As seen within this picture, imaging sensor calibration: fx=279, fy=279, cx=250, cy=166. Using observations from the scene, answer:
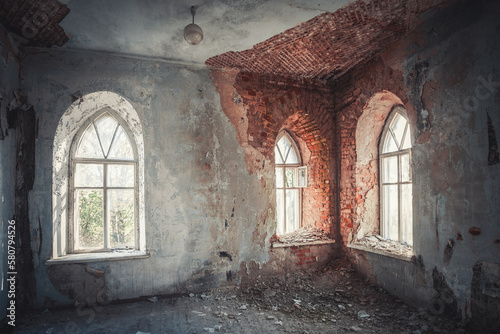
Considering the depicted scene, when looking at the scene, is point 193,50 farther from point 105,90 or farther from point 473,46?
point 473,46

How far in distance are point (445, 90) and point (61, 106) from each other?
476 cm

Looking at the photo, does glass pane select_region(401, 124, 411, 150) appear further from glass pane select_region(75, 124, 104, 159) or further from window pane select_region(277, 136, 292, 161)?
glass pane select_region(75, 124, 104, 159)

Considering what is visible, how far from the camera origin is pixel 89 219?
13.7ft

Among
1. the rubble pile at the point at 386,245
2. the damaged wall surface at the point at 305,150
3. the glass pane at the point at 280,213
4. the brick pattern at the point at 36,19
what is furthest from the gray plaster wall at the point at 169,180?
the rubble pile at the point at 386,245

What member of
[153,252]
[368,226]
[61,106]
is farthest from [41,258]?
[368,226]

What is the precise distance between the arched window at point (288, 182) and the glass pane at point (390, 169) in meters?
1.37

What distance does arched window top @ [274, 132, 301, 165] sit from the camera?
537 centimetres

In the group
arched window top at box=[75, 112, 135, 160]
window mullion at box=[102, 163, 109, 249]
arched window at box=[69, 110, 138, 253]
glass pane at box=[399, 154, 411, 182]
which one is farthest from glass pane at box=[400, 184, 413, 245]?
window mullion at box=[102, 163, 109, 249]

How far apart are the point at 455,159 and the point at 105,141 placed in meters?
4.63

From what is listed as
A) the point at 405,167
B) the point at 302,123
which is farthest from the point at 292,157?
the point at 405,167

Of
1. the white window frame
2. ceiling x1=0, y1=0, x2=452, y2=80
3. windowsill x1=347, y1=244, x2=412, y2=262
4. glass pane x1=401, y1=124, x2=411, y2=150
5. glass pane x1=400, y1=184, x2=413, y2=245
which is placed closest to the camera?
ceiling x1=0, y1=0, x2=452, y2=80

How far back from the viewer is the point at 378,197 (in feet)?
14.8

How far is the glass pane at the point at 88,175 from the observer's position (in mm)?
4176

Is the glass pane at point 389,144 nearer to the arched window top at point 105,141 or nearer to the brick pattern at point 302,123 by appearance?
the brick pattern at point 302,123
